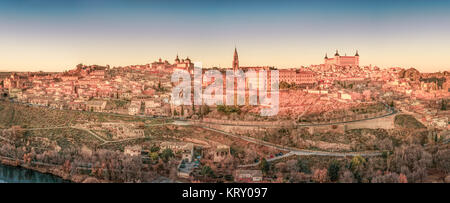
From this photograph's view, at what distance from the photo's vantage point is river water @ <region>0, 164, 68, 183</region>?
233 inches

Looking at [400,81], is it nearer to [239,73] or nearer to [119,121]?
[239,73]

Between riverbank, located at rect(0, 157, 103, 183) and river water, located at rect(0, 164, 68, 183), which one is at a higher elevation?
riverbank, located at rect(0, 157, 103, 183)

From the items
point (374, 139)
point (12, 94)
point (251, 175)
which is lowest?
point (251, 175)

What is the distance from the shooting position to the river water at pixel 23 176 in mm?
5925

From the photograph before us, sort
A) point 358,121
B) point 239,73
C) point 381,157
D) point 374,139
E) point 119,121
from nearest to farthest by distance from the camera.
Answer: point 381,157
point 374,139
point 358,121
point 119,121
point 239,73

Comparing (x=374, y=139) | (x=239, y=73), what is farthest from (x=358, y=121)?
(x=239, y=73)

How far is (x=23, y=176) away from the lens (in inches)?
242

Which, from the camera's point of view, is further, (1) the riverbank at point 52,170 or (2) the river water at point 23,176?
(2) the river water at point 23,176

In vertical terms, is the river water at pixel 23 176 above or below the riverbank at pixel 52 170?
below

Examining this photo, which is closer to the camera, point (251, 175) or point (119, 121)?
point (251, 175)

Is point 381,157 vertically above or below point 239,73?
below

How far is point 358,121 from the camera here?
22.0 ft
